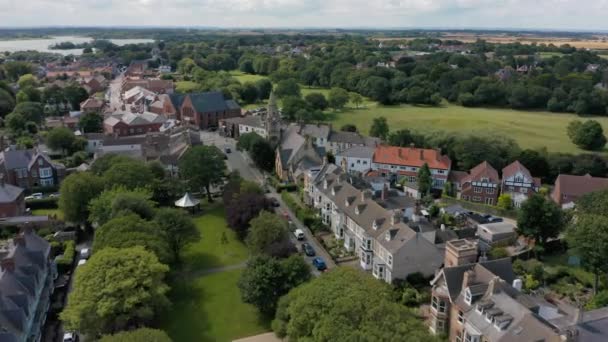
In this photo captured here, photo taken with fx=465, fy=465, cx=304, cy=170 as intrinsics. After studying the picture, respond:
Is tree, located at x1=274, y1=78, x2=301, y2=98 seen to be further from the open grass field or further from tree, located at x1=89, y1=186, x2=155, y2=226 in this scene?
tree, located at x1=89, y1=186, x2=155, y2=226

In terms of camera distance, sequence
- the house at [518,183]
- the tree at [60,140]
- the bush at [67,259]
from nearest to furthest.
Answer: the bush at [67,259], the house at [518,183], the tree at [60,140]

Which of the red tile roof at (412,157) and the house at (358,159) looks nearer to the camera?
the red tile roof at (412,157)

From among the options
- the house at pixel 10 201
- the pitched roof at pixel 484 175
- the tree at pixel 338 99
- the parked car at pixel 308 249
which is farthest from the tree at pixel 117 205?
the tree at pixel 338 99

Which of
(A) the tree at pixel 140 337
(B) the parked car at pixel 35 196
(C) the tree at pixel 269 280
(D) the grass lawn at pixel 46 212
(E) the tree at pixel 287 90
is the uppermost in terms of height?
(E) the tree at pixel 287 90

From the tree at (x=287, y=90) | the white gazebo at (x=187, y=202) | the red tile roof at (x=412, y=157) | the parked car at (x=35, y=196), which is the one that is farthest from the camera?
Result: the tree at (x=287, y=90)

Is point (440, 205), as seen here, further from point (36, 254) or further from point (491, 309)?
point (36, 254)

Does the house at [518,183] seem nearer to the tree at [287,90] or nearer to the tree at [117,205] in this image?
the tree at [117,205]

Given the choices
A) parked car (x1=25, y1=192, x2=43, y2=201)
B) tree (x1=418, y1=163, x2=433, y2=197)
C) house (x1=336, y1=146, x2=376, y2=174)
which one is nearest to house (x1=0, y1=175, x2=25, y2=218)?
parked car (x1=25, y1=192, x2=43, y2=201)
